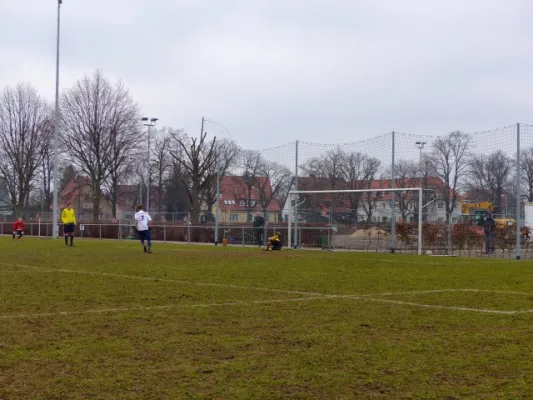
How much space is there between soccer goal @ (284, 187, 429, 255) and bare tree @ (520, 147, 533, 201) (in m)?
3.92

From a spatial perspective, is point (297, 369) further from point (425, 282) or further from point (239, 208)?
point (239, 208)

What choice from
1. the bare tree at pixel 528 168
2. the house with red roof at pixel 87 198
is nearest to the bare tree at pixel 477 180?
the bare tree at pixel 528 168

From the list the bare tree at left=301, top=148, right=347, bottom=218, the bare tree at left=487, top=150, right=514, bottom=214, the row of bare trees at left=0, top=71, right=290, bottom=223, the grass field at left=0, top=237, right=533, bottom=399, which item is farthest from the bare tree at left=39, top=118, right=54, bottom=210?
the grass field at left=0, top=237, right=533, bottom=399

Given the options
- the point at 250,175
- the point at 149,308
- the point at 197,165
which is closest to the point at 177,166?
the point at 197,165

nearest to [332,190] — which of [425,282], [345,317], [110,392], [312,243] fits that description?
[312,243]

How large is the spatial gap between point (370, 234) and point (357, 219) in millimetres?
1100

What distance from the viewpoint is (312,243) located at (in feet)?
104

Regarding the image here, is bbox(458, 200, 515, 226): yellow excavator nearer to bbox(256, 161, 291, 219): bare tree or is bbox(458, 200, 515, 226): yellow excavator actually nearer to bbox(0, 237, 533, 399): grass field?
bbox(256, 161, 291, 219): bare tree

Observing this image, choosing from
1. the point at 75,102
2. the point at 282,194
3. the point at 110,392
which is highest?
the point at 75,102

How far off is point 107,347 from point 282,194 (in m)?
28.2

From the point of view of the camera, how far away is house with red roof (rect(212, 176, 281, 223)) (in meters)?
35.0

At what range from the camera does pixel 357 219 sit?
3036cm

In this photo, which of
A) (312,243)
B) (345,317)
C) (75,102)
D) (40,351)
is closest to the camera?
(40,351)

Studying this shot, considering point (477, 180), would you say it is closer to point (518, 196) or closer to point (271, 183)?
point (518, 196)
